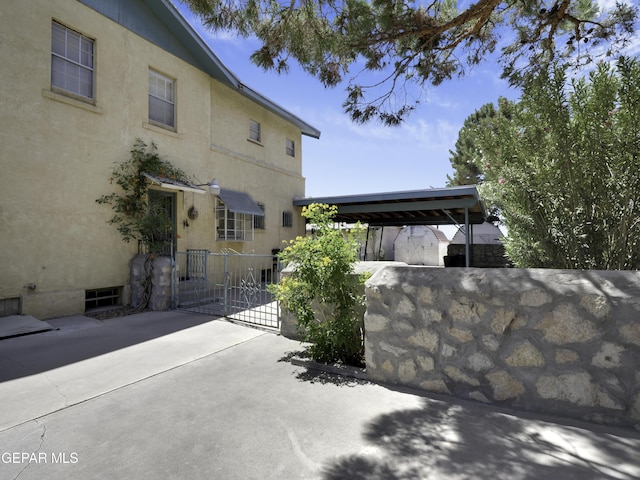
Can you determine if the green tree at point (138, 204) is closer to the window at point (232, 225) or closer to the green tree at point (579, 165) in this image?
the window at point (232, 225)

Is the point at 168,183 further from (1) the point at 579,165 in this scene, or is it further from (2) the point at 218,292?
(1) the point at 579,165

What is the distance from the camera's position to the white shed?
23.3m

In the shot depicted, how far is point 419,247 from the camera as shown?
23438 mm

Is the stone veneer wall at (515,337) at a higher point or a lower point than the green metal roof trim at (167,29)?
lower

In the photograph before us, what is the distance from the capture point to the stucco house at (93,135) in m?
6.07

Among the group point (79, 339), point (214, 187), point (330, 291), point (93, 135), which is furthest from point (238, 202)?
point (330, 291)

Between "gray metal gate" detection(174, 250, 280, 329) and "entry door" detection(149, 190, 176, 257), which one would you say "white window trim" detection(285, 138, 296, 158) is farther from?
"entry door" detection(149, 190, 176, 257)

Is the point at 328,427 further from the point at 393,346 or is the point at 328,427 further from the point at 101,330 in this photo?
the point at 101,330

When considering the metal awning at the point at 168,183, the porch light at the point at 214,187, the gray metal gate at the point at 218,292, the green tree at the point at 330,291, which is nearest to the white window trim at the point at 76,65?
the metal awning at the point at 168,183

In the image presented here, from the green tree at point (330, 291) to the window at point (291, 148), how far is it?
10.8 meters

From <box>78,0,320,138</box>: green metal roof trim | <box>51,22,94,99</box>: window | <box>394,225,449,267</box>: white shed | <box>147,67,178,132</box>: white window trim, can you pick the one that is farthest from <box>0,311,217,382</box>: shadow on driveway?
<box>394,225,449,267</box>: white shed

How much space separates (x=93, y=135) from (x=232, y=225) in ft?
14.9

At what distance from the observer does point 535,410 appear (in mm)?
2842

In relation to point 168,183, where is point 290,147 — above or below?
above
